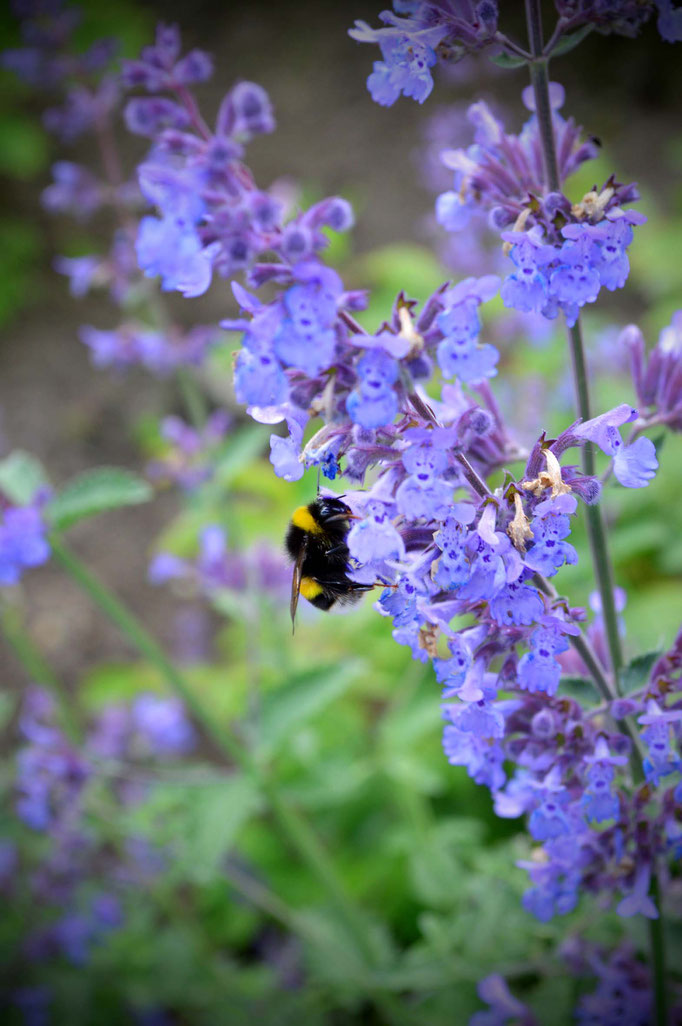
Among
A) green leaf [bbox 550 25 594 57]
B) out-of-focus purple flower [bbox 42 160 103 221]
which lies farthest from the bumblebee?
out-of-focus purple flower [bbox 42 160 103 221]

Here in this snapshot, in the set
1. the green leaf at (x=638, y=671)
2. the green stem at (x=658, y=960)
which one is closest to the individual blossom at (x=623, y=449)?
the green leaf at (x=638, y=671)

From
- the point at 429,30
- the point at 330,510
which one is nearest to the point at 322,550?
the point at 330,510

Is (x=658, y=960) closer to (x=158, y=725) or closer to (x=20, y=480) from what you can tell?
(x=20, y=480)

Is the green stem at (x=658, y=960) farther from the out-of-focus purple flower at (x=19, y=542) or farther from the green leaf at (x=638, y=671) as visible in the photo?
the out-of-focus purple flower at (x=19, y=542)

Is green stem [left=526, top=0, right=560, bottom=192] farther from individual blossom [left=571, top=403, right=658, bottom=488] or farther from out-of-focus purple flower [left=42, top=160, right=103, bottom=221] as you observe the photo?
out-of-focus purple flower [left=42, top=160, right=103, bottom=221]

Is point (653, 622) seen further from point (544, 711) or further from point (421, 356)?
point (421, 356)

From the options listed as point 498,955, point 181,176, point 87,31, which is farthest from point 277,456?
point 87,31
